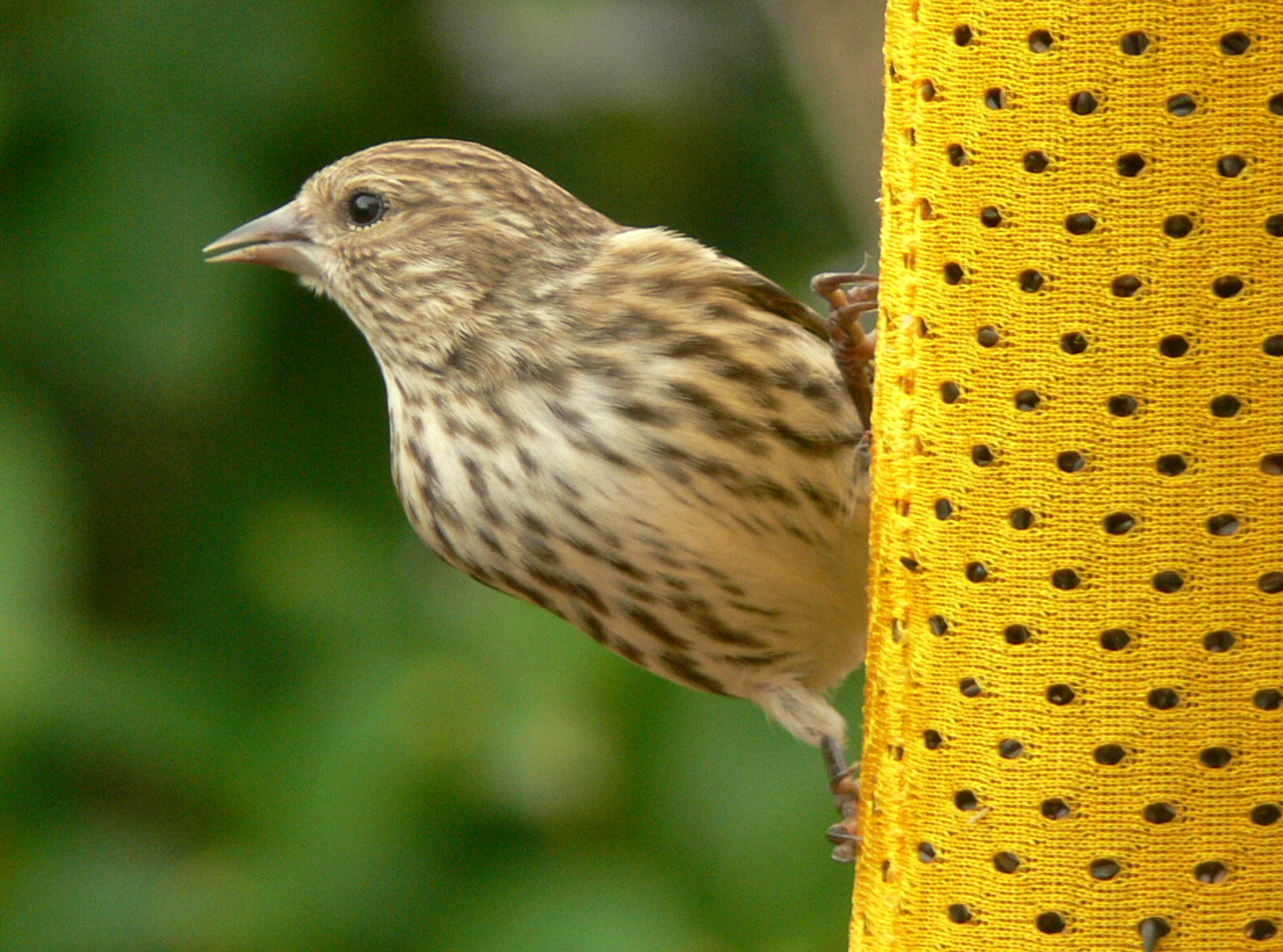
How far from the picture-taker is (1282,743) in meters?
2.18

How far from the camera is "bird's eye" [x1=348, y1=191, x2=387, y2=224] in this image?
366 cm

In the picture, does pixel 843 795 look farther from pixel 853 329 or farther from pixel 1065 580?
pixel 1065 580

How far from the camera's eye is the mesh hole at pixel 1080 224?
2.18 meters

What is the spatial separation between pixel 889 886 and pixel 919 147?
90 centimetres

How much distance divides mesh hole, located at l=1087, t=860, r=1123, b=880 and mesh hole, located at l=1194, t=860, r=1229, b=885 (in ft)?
0.27

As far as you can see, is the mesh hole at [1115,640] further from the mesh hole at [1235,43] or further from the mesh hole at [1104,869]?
the mesh hole at [1235,43]

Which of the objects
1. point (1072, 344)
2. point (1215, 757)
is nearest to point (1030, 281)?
point (1072, 344)

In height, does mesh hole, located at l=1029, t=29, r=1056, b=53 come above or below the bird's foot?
above

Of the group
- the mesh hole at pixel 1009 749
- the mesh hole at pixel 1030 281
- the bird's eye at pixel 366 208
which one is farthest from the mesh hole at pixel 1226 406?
the bird's eye at pixel 366 208

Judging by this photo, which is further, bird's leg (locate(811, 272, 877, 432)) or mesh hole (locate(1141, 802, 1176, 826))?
bird's leg (locate(811, 272, 877, 432))

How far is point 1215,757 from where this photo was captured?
7.30 feet

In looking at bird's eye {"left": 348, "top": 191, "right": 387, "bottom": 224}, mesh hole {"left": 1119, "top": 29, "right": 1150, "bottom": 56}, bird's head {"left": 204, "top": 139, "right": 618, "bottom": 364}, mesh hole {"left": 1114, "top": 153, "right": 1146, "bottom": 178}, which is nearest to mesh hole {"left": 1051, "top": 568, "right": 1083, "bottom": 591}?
mesh hole {"left": 1114, "top": 153, "right": 1146, "bottom": 178}

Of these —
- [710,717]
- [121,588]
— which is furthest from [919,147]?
[121,588]

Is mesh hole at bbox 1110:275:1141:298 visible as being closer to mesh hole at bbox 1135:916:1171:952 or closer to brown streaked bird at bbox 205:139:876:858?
mesh hole at bbox 1135:916:1171:952
